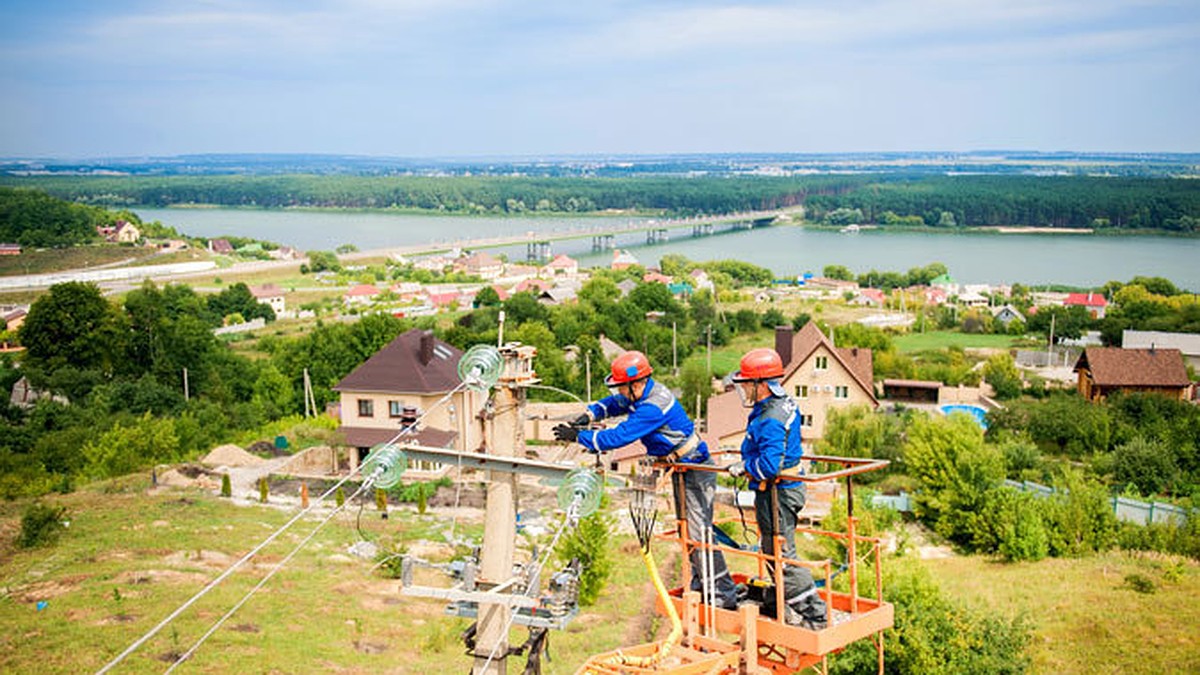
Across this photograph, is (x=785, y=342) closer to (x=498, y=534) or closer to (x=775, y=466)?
(x=775, y=466)

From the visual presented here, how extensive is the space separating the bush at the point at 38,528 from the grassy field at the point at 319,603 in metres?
0.29

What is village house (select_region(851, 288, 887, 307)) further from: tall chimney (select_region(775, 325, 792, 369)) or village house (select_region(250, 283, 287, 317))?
tall chimney (select_region(775, 325, 792, 369))

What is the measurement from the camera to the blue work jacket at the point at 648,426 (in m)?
6.54

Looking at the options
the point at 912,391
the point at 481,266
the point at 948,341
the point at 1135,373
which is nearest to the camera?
the point at 1135,373

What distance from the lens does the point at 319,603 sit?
19.0 metres

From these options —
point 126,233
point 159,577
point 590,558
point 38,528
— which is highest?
point 126,233

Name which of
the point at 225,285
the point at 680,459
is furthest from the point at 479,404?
the point at 225,285

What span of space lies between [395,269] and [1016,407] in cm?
7078

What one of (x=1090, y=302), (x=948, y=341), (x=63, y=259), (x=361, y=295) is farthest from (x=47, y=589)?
(x=63, y=259)

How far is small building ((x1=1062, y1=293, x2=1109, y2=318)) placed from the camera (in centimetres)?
7100

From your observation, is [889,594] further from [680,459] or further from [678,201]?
[678,201]

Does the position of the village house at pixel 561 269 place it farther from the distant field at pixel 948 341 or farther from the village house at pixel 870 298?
the distant field at pixel 948 341

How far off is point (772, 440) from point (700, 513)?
0.83m

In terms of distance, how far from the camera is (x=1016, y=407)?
124 ft
